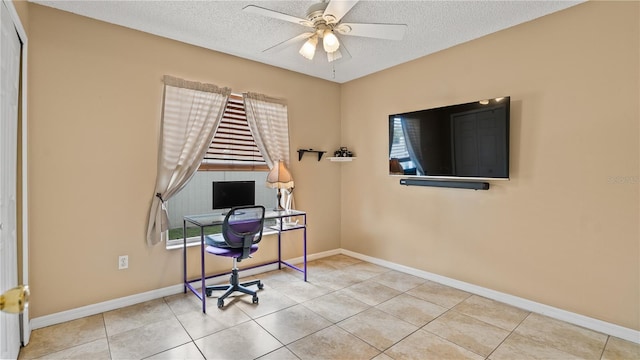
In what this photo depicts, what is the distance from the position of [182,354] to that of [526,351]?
7.85ft

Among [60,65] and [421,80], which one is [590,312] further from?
[60,65]

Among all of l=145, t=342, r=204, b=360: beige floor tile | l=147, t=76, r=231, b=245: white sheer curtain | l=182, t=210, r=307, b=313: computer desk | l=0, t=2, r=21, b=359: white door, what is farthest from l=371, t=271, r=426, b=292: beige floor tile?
l=0, t=2, r=21, b=359: white door

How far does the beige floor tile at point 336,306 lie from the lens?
108 inches

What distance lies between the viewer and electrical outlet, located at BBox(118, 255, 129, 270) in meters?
2.88

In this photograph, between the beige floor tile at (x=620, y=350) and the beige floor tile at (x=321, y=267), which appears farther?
the beige floor tile at (x=321, y=267)

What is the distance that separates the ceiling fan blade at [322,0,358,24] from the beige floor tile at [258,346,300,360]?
7.75 ft

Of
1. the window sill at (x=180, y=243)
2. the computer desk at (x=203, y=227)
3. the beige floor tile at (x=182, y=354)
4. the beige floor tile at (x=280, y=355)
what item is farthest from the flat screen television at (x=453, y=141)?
the beige floor tile at (x=182, y=354)

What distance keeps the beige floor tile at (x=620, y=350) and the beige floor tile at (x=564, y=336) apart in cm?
3

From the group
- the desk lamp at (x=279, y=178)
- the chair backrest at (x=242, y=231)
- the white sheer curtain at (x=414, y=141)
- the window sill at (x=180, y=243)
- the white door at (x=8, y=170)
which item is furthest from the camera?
the desk lamp at (x=279, y=178)

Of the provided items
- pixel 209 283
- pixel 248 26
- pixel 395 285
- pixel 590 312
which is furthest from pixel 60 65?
pixel 590 312

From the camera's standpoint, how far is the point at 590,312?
252 centimetres

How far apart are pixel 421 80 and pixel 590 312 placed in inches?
106

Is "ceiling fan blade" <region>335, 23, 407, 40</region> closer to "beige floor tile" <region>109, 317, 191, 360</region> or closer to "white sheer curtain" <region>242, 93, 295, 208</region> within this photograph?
"white sheer curtain" <region>242, 93, 295, 208</region>

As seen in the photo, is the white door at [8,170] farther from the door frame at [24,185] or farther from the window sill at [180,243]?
the window sill at [180,243]
